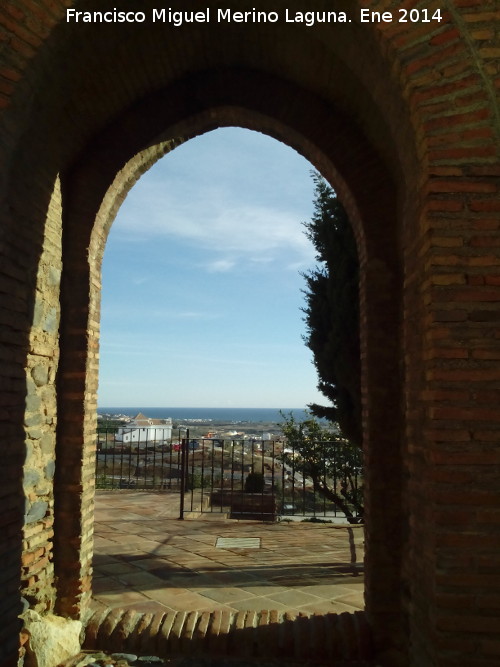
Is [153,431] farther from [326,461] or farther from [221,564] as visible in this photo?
[221,564]

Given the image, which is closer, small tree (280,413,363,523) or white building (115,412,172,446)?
small tree (280,413,363,523)

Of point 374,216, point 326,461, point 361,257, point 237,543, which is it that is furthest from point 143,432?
point 374,216

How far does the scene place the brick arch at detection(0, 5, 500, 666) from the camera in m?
2.49

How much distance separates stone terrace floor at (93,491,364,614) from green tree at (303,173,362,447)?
4.80ft

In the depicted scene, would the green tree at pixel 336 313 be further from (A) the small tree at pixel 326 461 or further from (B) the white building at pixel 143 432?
(B) the white building at pixel 143 432

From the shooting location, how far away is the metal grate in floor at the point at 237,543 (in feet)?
20.4

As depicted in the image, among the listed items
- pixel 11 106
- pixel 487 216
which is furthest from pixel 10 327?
pixel 487 216

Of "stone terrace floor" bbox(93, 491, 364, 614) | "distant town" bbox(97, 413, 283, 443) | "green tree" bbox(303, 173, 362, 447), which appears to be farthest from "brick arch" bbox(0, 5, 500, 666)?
"distant town" bbox(97, 413, 283, 443)

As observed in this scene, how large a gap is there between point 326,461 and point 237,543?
4154 millimetres

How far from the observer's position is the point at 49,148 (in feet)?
11.6

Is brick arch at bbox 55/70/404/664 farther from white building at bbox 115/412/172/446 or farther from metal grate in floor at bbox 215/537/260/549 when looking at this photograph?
white building at bbox 115/412/172/446

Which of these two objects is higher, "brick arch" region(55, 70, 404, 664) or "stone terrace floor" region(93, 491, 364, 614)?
"brick arch" region(55, 70, 404, 664)

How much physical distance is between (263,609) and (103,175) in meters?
3.58

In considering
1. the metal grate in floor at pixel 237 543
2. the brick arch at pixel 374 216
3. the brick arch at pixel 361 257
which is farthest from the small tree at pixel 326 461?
the brick arch at pixel 374 216
